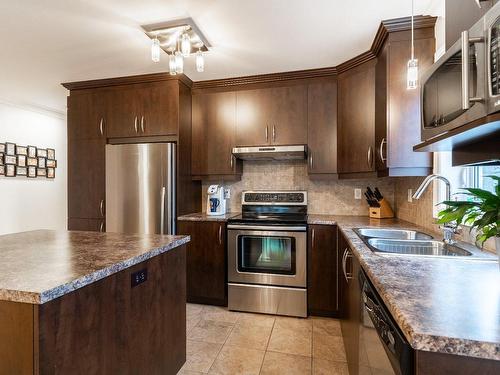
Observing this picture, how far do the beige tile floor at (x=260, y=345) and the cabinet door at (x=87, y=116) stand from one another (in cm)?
220

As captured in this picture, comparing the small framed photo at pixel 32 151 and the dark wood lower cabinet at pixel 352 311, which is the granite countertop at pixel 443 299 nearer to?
the dark wood lower cabinet at pixel 352 311

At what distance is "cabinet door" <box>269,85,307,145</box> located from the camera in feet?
9.52

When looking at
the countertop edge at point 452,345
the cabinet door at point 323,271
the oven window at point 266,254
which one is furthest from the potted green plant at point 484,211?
the oven window at point 266,254

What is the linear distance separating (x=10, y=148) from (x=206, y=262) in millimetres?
3463

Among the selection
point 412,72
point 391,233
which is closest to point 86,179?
point 391,233

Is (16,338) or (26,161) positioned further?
(26,161)

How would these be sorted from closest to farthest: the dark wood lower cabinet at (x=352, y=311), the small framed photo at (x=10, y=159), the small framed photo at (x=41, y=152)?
1. the dark wood lower cabinet at (x=352, y=311)
2. the small framed photo at (x=10, y=159)
3. the small framed photo at (x=41, y=152)

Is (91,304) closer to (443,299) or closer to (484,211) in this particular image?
(443,299)

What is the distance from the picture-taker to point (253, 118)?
9.89ft

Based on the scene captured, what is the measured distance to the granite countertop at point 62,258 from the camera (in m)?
0.91

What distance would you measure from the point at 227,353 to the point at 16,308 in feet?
5.13

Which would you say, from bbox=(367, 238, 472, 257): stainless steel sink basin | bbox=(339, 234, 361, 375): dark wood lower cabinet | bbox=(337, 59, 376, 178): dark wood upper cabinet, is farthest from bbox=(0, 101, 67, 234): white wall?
bbox=(367, 238, 472, 257): stainless steel sink basin

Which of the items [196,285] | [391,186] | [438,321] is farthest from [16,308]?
[391,186]

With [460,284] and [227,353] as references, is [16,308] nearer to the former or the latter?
[460,284]
